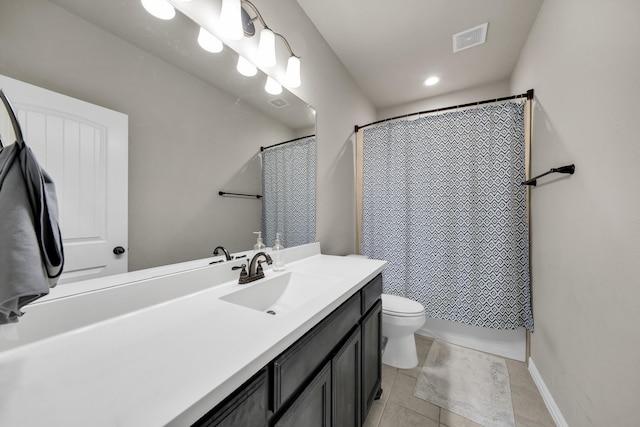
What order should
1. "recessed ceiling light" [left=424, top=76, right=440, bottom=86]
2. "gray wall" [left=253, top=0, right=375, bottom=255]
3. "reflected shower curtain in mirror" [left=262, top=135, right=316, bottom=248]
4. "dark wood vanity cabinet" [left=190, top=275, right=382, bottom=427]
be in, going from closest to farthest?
"dark wood vanity cabinet" [left=190, top=275, right=382, bottom=427] → "reflected shower curtain in mirror" [left=262, top=135, right=316, bottom=248] → "gray wall" [left=253, top=0, right=375, bottom=255] → "recessed ceiling light" [left=424, top=76, right=440, bottom=86]

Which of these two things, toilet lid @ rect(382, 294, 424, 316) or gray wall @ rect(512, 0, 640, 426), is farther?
toilet lid @ rect(382, 294, 424, 316)

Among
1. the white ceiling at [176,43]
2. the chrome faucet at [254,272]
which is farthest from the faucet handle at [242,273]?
the white ceiling at [176,43]

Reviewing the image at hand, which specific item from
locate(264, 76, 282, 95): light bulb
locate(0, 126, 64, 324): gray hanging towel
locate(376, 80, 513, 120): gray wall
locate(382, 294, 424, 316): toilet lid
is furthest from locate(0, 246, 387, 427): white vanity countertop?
locate(376, 80, 513, 120): gray wall

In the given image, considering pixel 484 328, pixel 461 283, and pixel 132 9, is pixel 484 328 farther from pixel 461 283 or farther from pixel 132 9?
pixel 132 9

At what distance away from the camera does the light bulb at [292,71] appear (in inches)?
57.2

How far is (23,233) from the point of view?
1.34 feet

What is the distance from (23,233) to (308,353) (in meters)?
0.69

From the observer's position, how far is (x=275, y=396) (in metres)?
0.59

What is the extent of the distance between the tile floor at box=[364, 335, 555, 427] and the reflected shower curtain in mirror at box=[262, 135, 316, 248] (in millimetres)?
1096

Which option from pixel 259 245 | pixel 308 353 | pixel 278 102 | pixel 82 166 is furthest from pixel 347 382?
pixel 278 102

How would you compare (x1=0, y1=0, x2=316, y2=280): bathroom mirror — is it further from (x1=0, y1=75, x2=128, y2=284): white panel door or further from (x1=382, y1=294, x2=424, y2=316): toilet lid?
(x1=382, y1=294, x2=424, y2=316): toilet lid

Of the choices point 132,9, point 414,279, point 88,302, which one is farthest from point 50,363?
point 414,279

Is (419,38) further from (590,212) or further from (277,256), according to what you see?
(277,256)

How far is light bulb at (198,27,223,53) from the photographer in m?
1.02
